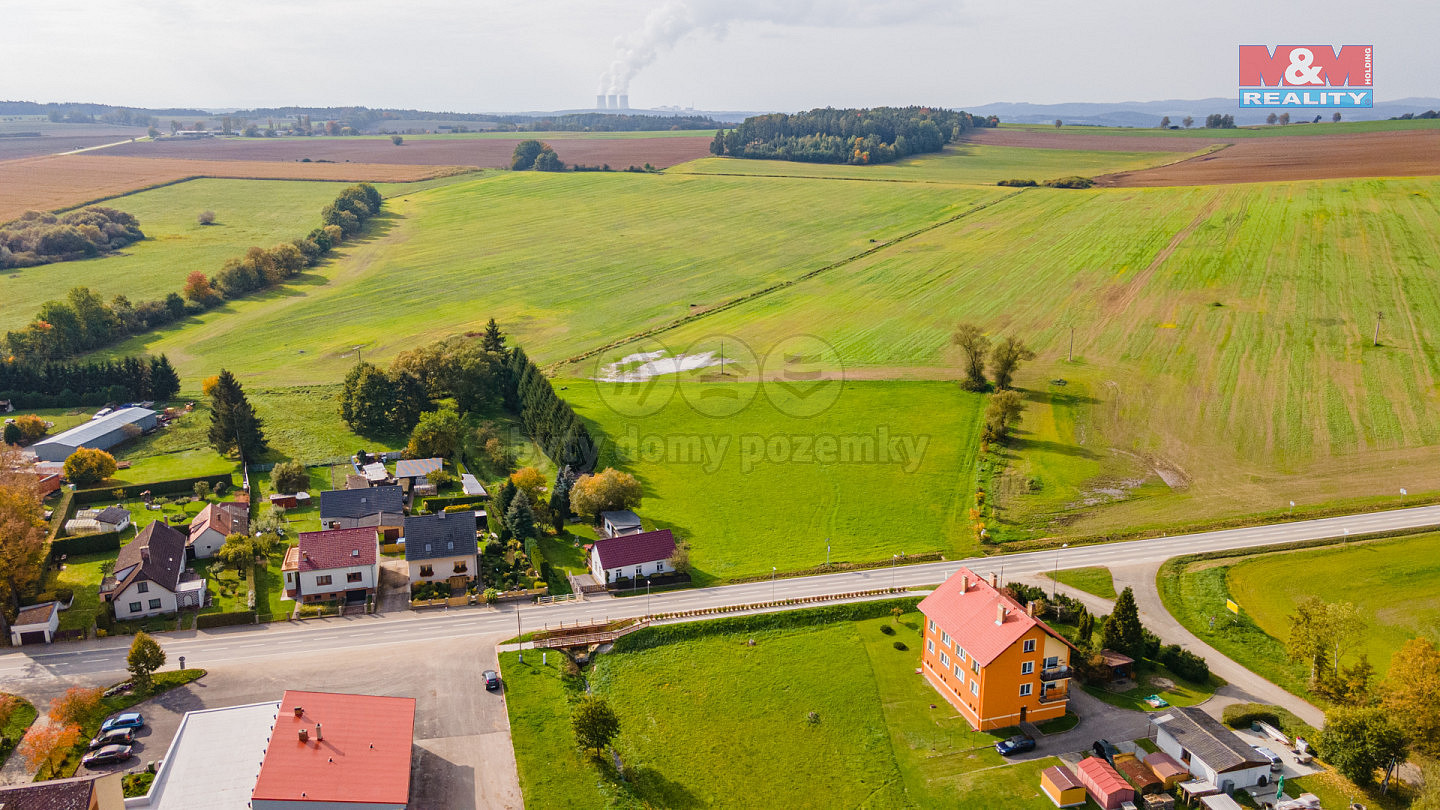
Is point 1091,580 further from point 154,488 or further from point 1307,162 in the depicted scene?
point 1307,162

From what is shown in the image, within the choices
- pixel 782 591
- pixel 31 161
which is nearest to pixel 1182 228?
pixel 782 591

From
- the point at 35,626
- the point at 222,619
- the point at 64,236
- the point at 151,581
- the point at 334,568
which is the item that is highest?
the point at 64,236

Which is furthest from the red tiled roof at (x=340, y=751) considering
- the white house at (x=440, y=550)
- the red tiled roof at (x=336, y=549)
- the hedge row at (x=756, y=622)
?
the white house at (x=440, y=550)

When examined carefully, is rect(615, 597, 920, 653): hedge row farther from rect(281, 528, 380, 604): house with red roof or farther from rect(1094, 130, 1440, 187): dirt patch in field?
rect(1094, 130, 1440, 187): dirt patch in field

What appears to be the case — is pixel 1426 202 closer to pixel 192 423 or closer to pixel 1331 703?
pixel 1331 703

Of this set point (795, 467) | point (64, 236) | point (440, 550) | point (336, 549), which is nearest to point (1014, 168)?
point (795, 467)

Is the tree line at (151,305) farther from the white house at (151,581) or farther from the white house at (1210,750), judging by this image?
the white house at (1210,750)
